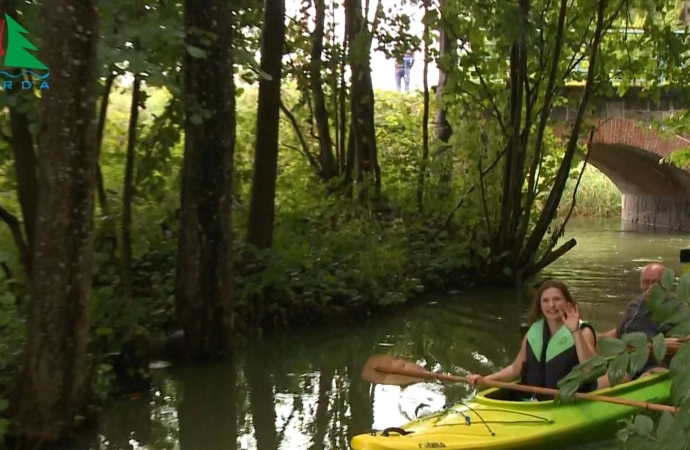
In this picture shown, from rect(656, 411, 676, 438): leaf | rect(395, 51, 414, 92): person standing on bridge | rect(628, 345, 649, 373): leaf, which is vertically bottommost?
rect(656, 411, 676, 438): leaf

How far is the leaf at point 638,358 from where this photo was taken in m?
2.34

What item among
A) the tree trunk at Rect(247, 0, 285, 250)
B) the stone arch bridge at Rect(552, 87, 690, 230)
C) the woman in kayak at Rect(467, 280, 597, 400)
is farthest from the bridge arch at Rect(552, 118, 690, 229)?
the woman in kayak at Rect(467, 280, 597, 400)

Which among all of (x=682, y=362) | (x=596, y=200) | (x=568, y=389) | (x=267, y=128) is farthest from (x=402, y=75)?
(x=682, y=362)

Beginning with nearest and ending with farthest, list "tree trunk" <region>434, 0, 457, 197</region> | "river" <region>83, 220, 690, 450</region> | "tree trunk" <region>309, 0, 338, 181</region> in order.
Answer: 1. "river" <region>83, 220, 690, 450</region>
2. "tree trunk" <region>434, 0, 457, 197</region>
3. "tree trunk" <region>309, 0, 338, 181</region>

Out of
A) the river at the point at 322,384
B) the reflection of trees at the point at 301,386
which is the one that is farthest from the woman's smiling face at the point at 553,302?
the reflection of trees at the point at 301,386

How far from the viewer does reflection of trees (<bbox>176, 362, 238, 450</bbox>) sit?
5.07 metres

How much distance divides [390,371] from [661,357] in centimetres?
281

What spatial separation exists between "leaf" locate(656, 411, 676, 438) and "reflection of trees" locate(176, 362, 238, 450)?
3086 millimetres

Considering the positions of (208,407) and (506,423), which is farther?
(208,407)

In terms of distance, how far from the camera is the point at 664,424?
229 cm

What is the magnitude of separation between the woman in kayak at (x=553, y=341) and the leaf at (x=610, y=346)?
7.80 ft

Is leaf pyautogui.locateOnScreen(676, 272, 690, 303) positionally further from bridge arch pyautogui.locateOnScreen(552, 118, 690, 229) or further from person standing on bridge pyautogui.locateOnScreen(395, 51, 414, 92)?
bridge arch pyautogui.locateOnScreen(552, 118, 690, 229)

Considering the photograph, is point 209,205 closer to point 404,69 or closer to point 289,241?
point 289,241

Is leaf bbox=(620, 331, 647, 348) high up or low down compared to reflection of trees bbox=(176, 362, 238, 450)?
up
